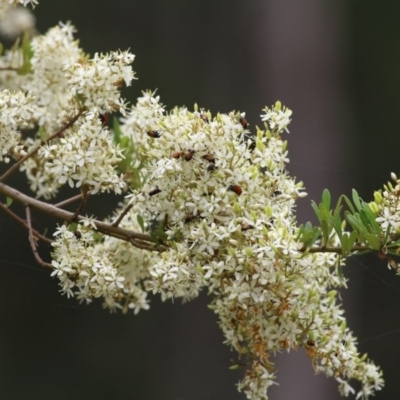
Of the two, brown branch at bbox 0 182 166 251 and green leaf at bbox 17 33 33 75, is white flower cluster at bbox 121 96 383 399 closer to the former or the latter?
brown branch at bbox 0 182 166 251

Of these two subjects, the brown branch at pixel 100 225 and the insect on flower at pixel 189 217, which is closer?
the insect on flower at pixel 189 217

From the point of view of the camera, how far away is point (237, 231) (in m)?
1.34

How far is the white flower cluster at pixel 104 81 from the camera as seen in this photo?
4.71 feet

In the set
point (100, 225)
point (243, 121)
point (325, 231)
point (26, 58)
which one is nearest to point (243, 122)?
point (243, 121)

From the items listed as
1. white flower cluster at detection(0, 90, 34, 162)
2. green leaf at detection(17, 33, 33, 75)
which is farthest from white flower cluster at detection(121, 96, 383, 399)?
green leaf at detection(17, 33, 33, 75)

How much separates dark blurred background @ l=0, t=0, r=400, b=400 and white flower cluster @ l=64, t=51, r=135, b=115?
372 cm

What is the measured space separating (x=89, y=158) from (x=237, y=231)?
272mm

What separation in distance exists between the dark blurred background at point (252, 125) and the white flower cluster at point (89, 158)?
3.72 meters

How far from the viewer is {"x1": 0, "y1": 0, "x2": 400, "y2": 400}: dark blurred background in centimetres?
573

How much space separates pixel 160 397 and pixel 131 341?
0.62m

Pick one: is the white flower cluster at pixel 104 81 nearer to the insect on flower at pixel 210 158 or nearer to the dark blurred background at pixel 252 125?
the insect on flower at pixel 210 158

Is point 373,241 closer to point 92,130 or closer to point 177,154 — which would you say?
point 177,154

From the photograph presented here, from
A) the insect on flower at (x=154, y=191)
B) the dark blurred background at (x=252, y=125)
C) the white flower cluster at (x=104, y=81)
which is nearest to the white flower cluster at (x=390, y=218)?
the insect on flower at (x=154, y=191)

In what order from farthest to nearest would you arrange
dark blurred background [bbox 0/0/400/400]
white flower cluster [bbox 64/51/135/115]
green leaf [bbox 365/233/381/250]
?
dark blurred background [bbox 0/0/400/400] → white flower cluster [bbox 64/51/135/115] → green leaf [bbox 365/233/381/250]
